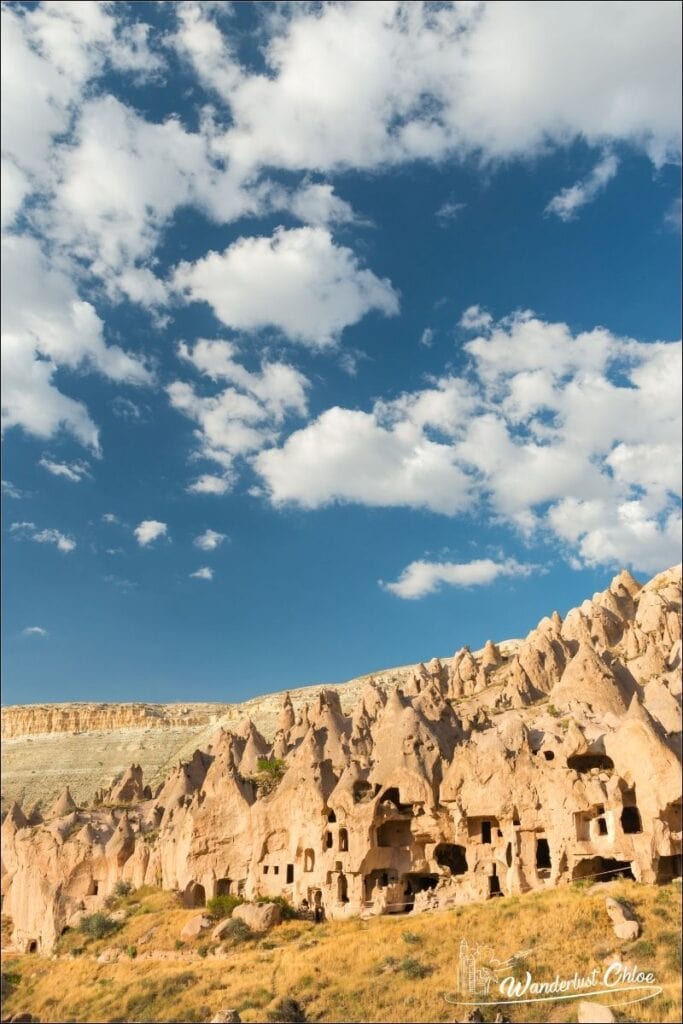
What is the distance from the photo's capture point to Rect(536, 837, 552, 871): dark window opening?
118 feet

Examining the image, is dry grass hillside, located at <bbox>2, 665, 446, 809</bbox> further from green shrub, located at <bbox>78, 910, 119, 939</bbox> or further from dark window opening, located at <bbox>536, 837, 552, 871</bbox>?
dark window opening, located at <bbox>536, 837, 552, 871</bbox>

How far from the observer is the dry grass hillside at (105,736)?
101 meters

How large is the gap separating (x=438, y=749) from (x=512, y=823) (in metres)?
5.63

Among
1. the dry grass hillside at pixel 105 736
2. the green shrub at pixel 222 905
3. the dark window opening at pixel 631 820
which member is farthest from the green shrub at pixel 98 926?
the dry grass hillside at pixel 105 736

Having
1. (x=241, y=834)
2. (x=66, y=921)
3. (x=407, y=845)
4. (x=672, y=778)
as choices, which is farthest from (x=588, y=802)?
(x=66, y=921)

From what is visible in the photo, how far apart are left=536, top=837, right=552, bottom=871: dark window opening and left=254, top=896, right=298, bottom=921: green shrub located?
36.7 feet

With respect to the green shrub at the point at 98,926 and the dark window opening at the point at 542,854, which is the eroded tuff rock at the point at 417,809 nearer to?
the dark window opening at the point at 542,854

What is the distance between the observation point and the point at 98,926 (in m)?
43.8

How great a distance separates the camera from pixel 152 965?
36188mm

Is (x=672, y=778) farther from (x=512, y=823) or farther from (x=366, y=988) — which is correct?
(x=366, y=988)

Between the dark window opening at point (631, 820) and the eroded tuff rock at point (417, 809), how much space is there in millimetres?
78

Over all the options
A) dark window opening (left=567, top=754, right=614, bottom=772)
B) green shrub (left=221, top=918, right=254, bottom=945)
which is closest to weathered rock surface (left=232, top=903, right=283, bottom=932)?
green shrub (left=221, top=918, right=254, bottom=945)
